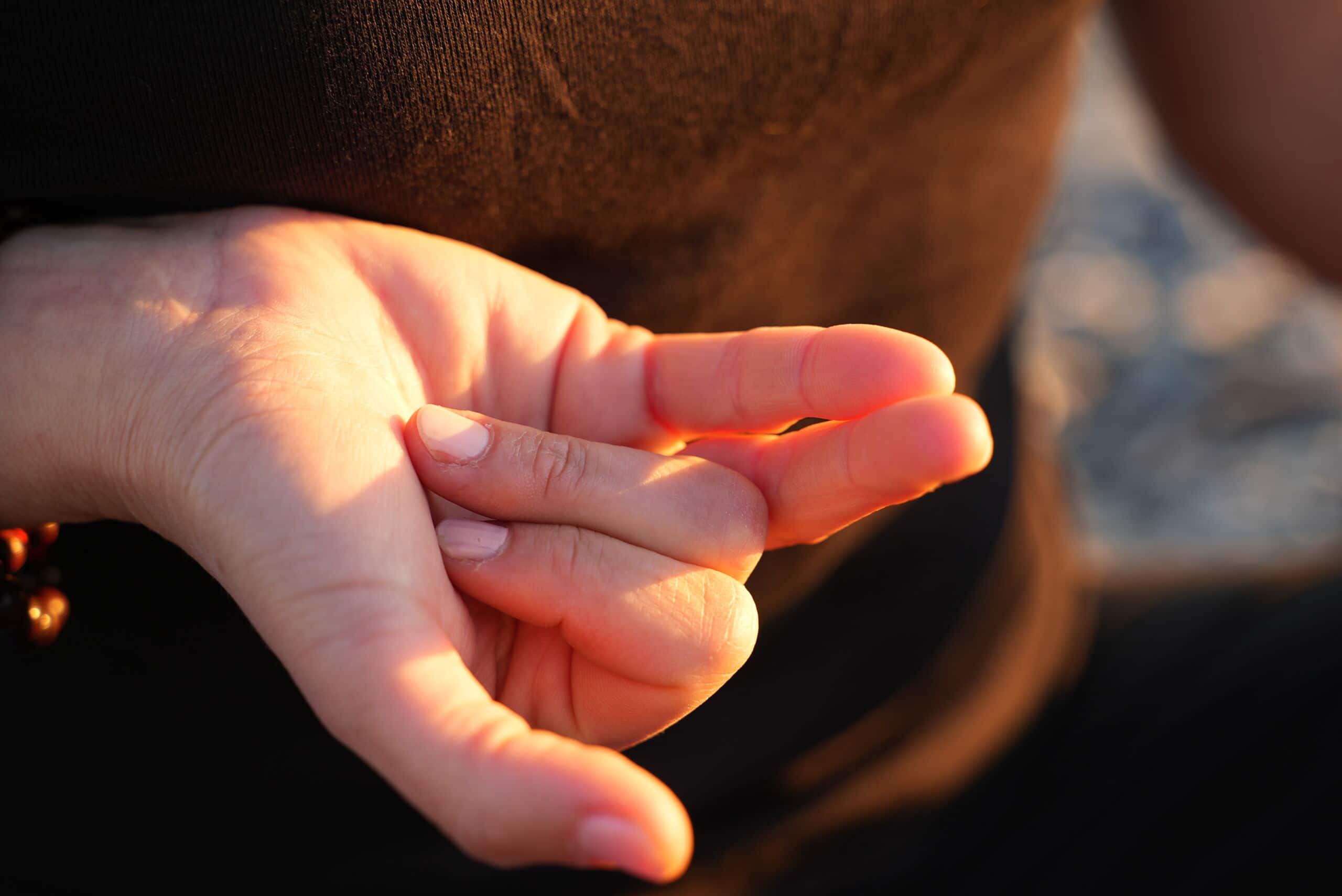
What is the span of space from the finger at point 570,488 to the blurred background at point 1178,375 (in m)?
1.55

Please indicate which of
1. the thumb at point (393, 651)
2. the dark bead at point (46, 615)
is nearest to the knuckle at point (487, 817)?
the thumb at point (393, 651)

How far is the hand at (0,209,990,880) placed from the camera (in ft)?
1.82

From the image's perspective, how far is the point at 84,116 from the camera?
25.6 inches

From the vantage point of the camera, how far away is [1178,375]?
2.42 metres

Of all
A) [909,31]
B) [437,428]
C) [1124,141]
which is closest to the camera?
[437,428]

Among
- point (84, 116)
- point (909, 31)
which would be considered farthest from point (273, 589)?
point (909, 31)

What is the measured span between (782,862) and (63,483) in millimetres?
867

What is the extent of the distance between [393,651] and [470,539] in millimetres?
131

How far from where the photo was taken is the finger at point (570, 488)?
2.26 feet

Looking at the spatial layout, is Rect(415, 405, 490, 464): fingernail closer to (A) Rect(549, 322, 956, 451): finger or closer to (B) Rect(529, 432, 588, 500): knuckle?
(B) Rect(529, 432, 588, 500): knuckle

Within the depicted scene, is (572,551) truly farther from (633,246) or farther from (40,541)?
(40,541)

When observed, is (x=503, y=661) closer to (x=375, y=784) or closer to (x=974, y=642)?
(x=375, y=784)

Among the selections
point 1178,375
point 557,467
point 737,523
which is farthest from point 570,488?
point 1178,375

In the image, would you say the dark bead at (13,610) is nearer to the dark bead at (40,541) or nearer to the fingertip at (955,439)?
the dark bead at (40,541)
